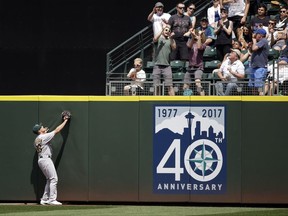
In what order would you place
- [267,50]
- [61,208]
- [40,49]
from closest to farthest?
1. [61,208]
2. [267,50]
3. [40,49]


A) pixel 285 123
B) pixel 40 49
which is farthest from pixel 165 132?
pixel 40 49

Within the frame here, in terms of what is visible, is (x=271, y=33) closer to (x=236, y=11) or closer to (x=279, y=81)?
(x=236, y=11)

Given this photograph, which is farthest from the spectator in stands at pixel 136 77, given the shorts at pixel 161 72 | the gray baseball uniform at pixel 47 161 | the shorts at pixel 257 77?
the shorts at pixel 257 77

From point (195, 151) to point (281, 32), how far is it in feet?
12.6

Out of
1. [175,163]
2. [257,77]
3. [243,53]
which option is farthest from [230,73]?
[175,163]

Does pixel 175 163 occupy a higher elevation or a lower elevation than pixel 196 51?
lower

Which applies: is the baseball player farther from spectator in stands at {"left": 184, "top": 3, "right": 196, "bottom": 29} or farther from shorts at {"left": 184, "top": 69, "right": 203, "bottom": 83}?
spectator in stands at {"left": 184, "top": 3, "right": 196, "bottom": 29}

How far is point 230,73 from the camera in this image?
22.6m

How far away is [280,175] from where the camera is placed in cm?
2189

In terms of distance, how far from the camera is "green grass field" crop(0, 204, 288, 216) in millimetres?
20156

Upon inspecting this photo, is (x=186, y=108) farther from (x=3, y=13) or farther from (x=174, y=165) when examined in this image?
(x=3, y=13)

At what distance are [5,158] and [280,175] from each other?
18.1 ft

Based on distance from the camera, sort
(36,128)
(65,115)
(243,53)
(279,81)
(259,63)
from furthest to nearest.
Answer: (243,53)
(259,63)
(279,81)
(65,115)
(36,128)

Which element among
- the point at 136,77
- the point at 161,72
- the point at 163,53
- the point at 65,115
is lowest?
the point at 65,115
